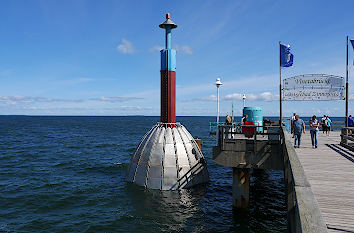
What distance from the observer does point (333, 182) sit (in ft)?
28.8

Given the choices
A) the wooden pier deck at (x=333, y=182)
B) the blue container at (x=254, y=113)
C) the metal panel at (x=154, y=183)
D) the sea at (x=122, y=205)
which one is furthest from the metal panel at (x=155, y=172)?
the wooden pier deck at (x=333, y=182)

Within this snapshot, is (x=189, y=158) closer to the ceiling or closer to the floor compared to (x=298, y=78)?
closer to the floor

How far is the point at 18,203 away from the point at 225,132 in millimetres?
14710

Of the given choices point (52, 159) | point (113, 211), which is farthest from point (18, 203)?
point (52, 159)

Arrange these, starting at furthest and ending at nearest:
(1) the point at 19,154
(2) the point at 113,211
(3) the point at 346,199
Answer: (1) the point at 19,154 → (2) the point at 113,211 → (3) the point at 346,199

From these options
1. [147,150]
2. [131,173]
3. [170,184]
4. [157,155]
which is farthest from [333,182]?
[131,173]

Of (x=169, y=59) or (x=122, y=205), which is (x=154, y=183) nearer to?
(x=122, y=205)

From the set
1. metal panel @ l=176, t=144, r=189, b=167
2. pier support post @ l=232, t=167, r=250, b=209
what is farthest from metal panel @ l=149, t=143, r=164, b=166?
pier support post @ l=232, t=167, r=250, b=209

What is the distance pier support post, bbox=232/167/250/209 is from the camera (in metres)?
15.2

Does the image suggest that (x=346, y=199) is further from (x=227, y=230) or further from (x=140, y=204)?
(x=140, y=204)

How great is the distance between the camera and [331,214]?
6477 mm

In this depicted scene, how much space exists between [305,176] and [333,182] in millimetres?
3188

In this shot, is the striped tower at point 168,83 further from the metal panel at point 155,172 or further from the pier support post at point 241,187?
the pier support post at point 241,187

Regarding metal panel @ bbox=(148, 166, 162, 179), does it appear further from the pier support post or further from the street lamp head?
the street lamp head
